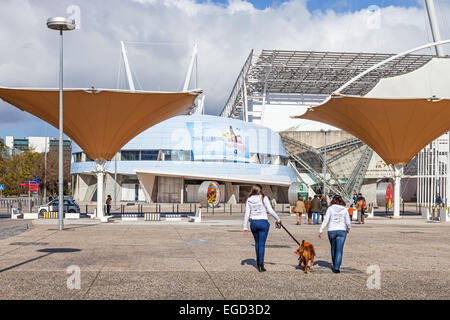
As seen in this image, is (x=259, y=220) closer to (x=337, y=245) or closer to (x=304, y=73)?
(x=337, y=245)

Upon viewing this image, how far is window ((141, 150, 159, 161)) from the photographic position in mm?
67625

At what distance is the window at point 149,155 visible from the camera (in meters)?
67.6

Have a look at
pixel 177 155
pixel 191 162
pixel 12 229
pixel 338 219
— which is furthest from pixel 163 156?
pixel 338 219

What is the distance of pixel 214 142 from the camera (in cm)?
6738

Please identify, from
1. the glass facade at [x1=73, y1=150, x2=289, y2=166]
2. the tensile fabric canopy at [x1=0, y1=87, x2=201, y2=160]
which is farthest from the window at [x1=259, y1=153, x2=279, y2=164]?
the tensile fabric canopy at [x1=0, y1=87, x2=201, y2=160]

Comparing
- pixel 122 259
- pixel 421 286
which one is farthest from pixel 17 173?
pixel 421 286

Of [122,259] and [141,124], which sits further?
[141,124]

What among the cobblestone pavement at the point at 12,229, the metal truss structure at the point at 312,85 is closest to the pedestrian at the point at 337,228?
the cobblestone pavement at the point at 12,229

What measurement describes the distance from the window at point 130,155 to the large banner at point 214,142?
7.33 meters

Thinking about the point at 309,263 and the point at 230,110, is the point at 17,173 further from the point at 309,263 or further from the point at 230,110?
the point at 309,263

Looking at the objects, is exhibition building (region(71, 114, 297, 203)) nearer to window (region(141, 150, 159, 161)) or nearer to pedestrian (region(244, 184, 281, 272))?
window (region(141, 150, 159, 161))

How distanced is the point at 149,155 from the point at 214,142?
8470 mm
